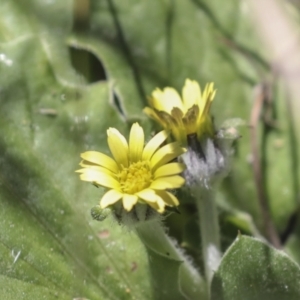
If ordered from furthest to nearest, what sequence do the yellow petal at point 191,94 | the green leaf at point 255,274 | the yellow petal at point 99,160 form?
the yellow petal at point 191,94
the green leaf at point 255,274
the yellow petal at point 99,160

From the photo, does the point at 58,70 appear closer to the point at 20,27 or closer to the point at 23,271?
the point at 20,27

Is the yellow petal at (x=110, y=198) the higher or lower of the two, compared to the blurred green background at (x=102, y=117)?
higher

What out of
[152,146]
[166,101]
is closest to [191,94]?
[166,101]

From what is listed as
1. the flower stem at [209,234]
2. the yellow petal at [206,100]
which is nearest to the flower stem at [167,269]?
the flower stem at [209,234]

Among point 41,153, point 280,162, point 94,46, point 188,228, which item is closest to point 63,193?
point 41,153

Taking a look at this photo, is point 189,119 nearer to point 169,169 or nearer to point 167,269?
point 169,169

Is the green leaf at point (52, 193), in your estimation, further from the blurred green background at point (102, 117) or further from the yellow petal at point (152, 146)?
the yellow petal at point (152, 146)

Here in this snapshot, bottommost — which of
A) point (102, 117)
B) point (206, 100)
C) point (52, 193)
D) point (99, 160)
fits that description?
point (52, 193)
